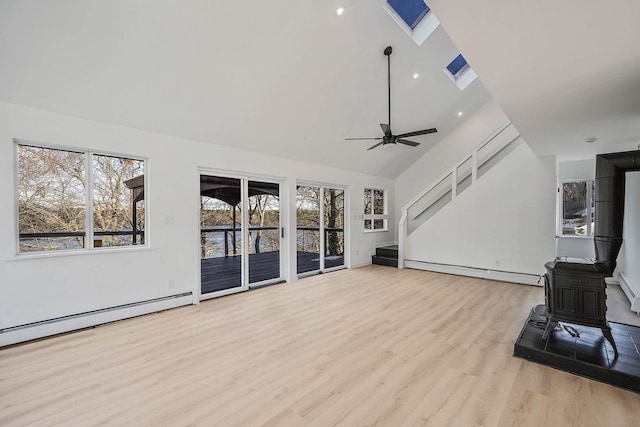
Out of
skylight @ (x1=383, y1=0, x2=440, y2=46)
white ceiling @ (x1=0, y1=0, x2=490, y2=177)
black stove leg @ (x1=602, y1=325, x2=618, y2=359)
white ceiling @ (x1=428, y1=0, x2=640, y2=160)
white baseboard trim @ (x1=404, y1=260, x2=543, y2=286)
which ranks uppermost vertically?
skylight @ (x1=383, y1=0, x2=440, y2=46)

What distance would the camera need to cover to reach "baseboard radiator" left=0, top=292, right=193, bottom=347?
2.99 m

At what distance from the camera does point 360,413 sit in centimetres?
192

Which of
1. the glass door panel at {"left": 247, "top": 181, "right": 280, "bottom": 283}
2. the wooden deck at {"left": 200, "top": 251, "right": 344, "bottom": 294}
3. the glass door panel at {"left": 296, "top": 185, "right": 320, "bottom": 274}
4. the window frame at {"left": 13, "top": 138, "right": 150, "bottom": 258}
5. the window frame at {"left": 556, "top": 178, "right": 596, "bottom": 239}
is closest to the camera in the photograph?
the window frame at {"left": 13, "top": 138, "right": 150, "bottom": 258}

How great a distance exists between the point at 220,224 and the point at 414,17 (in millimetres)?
4467

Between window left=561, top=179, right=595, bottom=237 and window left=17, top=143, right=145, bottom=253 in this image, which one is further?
window left=561, top=179, right=595, bottom=237

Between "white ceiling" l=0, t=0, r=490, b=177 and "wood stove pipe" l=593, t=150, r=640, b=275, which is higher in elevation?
"white ceiling" l=0, t=0, r=490, b=177

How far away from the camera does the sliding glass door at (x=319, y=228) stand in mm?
6219

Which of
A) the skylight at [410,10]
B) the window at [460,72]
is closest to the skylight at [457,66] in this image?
the window at [460,72]

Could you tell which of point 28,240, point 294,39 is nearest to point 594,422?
point 294,39

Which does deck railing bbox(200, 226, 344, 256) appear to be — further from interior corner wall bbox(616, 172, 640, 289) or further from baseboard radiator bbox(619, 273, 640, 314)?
interior corner wall bbox(616, 172, 640, 289)

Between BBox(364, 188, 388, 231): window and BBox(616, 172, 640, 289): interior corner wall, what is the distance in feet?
15.7

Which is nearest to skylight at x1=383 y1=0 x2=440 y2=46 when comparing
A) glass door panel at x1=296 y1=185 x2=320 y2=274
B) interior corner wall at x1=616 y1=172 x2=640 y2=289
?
glass door panel at x1=296 y1=185 x2=320 y2=274

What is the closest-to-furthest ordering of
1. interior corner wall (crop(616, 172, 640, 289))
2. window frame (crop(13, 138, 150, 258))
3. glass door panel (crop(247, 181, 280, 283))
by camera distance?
window frame (crop(13, 138, 150, 258))
interior corner wall (crop(616, 172, 640, 289))
glass door panel (crop(247, 181, 280, 283))

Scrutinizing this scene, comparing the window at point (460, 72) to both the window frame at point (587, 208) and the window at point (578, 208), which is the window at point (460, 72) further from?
the window at point (578, 208)
